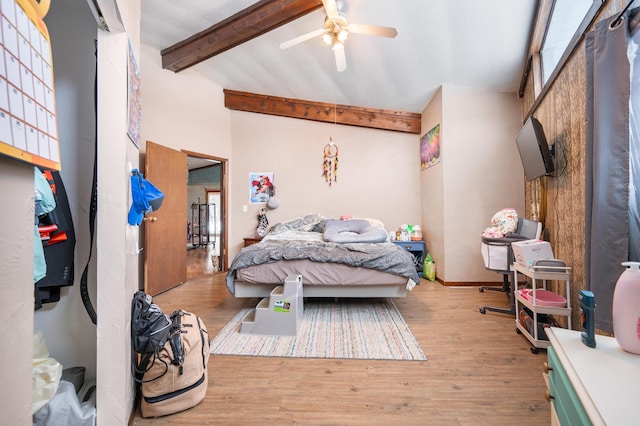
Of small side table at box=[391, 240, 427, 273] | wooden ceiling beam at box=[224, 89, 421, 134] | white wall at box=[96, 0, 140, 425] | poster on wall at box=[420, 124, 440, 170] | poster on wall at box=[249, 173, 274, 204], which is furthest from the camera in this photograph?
poster on wall at box=[249, 173, 274, 204]

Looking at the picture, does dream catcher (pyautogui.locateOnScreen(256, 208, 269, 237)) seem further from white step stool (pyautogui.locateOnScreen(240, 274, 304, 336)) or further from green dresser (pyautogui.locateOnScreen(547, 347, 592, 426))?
green dresser (pyautogui.locateOnScreen(547, 347, 592, 426))

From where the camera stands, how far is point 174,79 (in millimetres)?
3465

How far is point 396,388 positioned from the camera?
4.69 feet

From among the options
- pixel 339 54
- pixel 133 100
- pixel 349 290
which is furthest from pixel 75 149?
pixel 339 54

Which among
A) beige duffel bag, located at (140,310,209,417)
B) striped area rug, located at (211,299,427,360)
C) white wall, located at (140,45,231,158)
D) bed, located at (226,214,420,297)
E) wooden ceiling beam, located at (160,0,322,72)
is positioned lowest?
striped area rug, located at (211,299,427,360)

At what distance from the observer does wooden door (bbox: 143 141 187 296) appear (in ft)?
9.80

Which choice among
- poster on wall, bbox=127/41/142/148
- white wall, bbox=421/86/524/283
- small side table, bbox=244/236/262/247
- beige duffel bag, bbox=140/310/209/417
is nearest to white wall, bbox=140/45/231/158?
small side table, bbox=244/236/262/247

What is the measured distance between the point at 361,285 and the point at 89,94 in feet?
7.37

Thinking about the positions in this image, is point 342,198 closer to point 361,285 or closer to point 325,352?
point 361,285

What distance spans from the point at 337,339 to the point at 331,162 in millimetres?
3007

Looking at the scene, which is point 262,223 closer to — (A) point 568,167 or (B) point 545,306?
(B) point 545,306

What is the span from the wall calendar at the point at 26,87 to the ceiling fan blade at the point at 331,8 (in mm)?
1893

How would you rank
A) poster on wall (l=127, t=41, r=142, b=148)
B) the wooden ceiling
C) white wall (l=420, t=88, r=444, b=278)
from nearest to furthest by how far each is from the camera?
poster on wall (l=127, t=41, r=142, b=148), the wooden ceiling, white wall (l=420, t=88, r=444, b=278)

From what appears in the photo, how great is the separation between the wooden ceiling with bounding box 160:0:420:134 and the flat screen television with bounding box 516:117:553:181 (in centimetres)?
198
